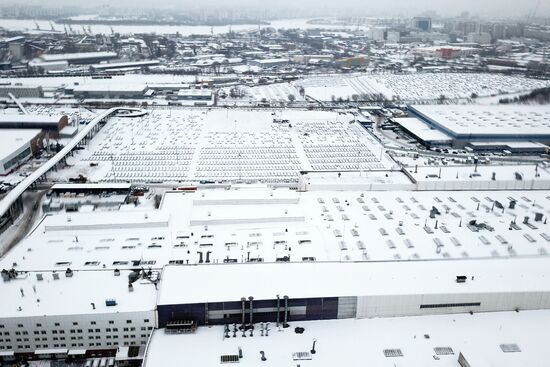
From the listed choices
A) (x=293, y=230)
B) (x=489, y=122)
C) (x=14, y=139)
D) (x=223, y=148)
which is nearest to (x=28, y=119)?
(x=14, y=139)

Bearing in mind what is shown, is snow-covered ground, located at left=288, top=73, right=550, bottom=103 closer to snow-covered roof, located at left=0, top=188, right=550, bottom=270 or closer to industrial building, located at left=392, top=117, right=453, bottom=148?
industrial building, located at left=392, top=117, right=453, bottom=148

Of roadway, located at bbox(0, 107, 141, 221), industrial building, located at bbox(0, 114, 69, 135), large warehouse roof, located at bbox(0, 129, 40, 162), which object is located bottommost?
roadway, located at bbox(0, 107, 141, 221)

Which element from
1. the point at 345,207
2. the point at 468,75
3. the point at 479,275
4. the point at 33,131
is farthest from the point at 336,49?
the point at 479,275

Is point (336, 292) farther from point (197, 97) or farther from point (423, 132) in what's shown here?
point (197, 97)

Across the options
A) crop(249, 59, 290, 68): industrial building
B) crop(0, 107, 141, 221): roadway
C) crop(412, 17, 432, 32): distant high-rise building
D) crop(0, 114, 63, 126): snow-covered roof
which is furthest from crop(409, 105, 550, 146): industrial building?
crop(412, 17, 432, 32): distant high-rise building

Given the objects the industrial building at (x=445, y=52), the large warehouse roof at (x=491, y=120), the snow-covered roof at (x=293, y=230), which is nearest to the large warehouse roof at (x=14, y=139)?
the snow-covered roof at (x=293, y=230)

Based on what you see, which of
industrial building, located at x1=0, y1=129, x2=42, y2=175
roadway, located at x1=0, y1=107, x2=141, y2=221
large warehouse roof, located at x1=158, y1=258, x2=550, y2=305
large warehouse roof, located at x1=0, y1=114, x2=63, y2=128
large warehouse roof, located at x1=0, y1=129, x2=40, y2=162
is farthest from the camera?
large warehouse roof, located at x1=0, y1=114, x2=63, y2=128

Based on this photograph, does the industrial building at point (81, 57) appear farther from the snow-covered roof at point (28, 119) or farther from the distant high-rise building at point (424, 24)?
the distant high-rise building at point (424, 24)

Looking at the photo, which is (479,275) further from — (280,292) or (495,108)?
(495,108)
